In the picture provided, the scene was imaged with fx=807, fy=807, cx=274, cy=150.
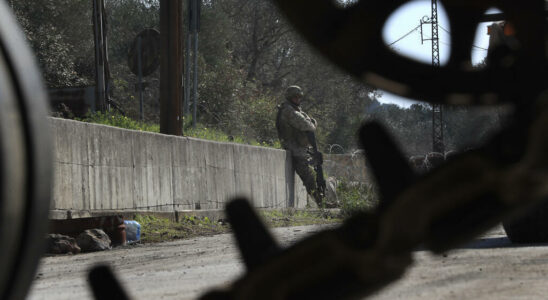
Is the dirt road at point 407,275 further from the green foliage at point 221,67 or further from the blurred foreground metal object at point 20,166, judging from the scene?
the green foliage at point 221,67

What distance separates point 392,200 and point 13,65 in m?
0.46

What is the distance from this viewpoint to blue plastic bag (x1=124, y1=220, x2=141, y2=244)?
807 cm

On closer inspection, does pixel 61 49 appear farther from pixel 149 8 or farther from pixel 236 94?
pixel 149 8

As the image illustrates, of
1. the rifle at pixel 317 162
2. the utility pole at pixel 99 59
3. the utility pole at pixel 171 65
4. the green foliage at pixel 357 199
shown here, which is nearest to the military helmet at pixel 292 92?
the rifle at pixel 317 162

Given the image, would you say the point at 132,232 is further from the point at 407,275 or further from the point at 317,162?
the point at 317,162

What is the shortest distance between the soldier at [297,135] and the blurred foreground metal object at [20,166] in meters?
16.2

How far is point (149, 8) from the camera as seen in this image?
3838cm

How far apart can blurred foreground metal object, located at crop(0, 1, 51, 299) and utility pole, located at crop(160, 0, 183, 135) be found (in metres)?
11.5

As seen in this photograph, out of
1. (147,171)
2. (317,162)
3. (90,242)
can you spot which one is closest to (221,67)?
(317,162)

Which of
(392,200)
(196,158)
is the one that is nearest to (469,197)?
(392,200)

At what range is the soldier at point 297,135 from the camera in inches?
682

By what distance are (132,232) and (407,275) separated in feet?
17.2

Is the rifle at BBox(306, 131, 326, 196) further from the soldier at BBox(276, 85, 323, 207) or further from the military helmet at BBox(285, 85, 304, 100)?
the military helmet at BBox(285, 85, 304, 100)

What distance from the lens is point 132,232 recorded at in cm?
813
